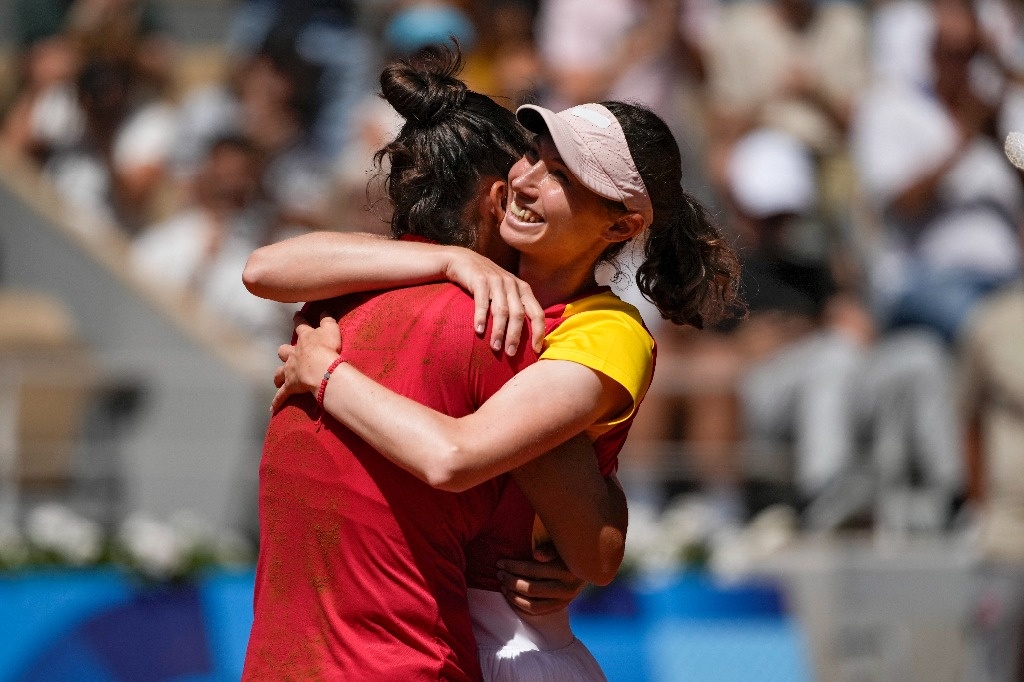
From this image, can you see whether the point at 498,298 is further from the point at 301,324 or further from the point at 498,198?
the point at 301,324

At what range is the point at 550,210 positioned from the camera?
7.40ft

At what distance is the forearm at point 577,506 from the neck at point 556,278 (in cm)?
27

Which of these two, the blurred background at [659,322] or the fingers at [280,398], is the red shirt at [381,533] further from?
the blurred background at [659,322]

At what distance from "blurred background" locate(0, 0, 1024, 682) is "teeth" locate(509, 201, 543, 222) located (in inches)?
74.6

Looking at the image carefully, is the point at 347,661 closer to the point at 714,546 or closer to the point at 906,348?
the point at 714,546

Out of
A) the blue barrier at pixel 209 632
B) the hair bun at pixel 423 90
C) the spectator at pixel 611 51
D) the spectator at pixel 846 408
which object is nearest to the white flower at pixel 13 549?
the blue barrier at pixel 209 632

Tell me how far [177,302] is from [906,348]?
3.44 meters

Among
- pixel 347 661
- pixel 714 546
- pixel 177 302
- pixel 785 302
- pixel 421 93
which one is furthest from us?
pixel 177 302

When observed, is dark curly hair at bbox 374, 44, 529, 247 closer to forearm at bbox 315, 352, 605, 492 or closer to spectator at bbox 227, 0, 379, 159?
forearm at bbox 315, 352, 605, 492

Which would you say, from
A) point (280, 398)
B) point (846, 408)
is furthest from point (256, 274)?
point (846, 408)

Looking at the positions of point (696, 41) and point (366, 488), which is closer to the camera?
point (366, 488)

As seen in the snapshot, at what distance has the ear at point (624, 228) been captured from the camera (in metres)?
2.29

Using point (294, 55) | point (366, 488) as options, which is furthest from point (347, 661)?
point (294, 55)

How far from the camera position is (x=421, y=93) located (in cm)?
235
